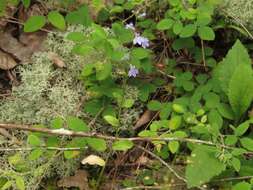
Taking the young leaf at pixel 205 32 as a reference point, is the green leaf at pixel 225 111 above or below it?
below

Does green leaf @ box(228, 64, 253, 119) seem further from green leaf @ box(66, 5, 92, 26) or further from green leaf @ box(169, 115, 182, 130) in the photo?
green leaf @ box(66, 5, 92, 26)

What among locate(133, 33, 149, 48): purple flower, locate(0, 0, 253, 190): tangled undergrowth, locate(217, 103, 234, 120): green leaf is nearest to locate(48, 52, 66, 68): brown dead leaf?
locate(0, 0, 253, 190): tangled undergrowth

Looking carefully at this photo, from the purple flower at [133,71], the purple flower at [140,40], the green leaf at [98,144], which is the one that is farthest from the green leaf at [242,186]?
the purple flower at [140,40]

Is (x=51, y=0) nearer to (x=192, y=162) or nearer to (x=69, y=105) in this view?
(x=69, y=105)

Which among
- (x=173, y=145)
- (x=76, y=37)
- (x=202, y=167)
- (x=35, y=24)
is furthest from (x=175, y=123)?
(x=35, y=24)

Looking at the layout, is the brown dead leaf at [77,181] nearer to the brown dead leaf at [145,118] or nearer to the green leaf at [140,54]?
the brown dead leaf at [145,118]
